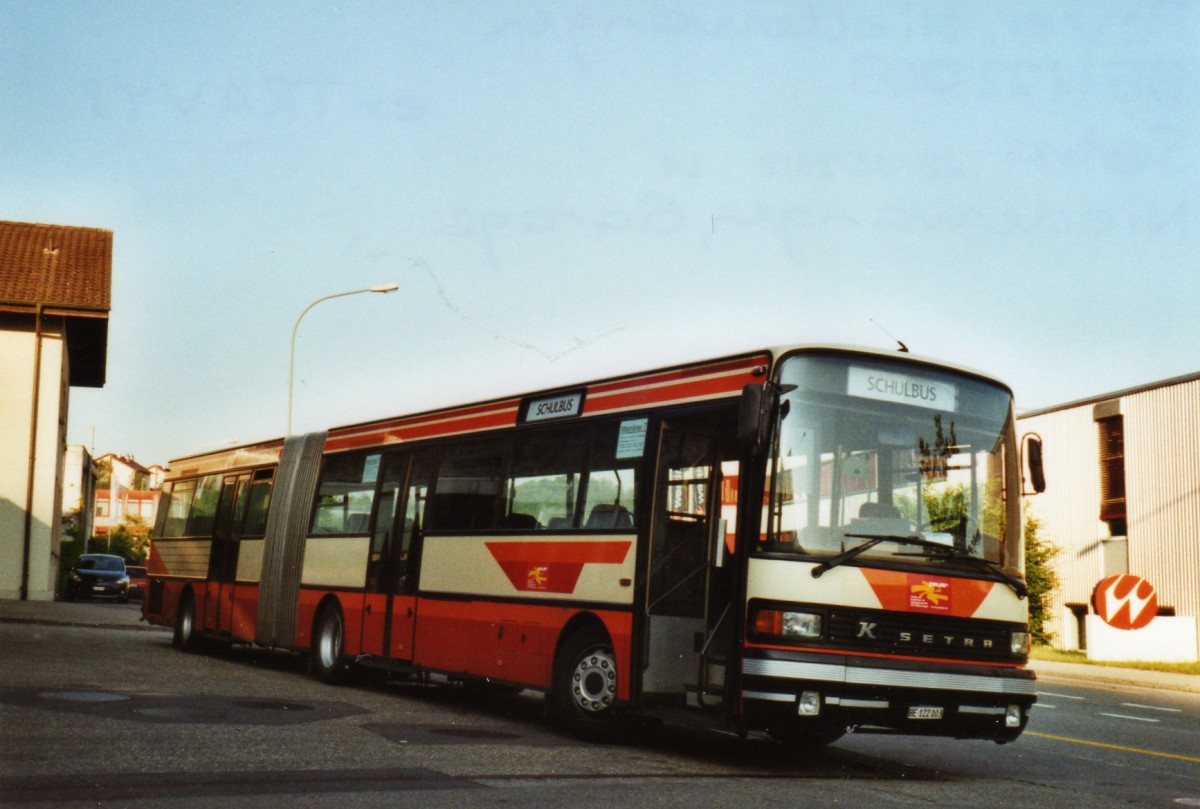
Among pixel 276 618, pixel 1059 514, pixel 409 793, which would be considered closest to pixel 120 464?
pixel 1059 514

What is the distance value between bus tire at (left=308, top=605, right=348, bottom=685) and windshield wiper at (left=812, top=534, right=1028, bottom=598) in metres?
8.29

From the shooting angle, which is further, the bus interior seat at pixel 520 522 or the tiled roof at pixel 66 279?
the tiled roof at pixel 66 279

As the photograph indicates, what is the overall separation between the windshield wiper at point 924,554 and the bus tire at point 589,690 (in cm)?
239

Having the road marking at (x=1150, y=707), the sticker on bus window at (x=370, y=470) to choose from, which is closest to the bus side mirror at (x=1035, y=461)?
the sticker on bus window at (x=370, y=470)

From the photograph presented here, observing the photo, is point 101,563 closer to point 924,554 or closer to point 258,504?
point 258,504

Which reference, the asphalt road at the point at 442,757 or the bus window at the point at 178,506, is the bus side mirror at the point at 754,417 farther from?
the bus window at the point at 178,506

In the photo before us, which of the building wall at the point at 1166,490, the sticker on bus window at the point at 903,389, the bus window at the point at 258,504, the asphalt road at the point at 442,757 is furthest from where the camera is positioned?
the building wall at the point at 1166,490

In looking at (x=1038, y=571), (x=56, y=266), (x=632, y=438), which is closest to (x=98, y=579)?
(x=56, y=266)

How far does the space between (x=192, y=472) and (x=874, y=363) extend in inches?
602

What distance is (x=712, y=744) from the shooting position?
1217 cm

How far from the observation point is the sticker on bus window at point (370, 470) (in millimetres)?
16125

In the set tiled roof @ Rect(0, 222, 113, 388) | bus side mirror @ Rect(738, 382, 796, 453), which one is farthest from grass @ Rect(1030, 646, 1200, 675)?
tiled roof @ Rect(0, 222, 113, 388)

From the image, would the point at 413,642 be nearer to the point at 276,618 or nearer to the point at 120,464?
the point at 276,618

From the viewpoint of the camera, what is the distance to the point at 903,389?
1030 cm
